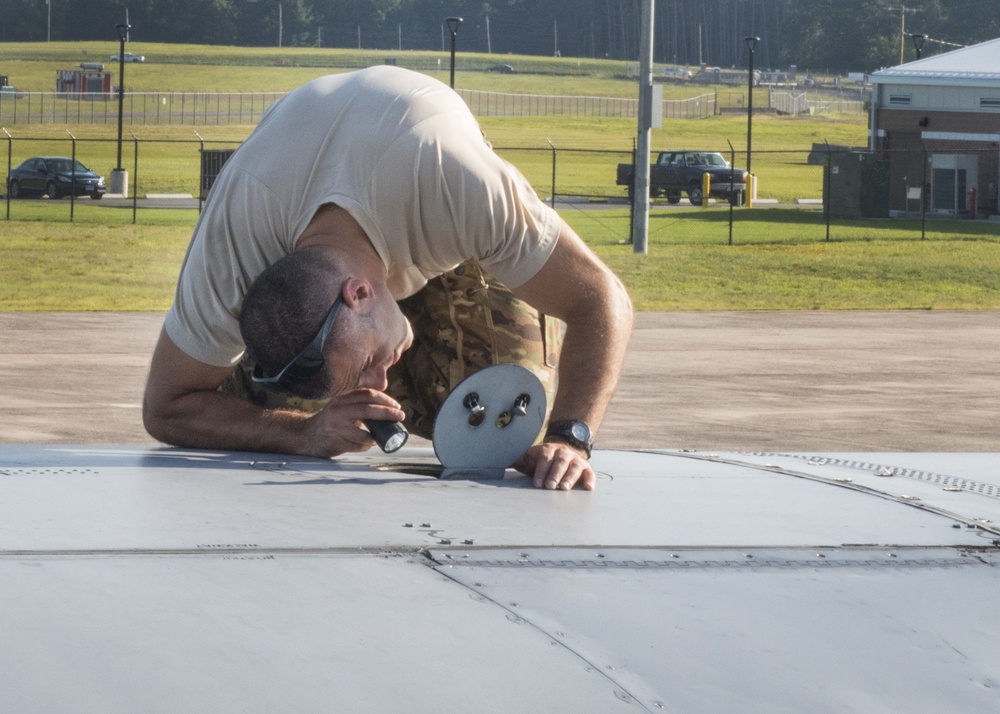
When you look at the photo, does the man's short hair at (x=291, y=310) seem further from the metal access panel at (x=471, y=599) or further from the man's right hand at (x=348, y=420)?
the metal access panel at (x=471, y=599)

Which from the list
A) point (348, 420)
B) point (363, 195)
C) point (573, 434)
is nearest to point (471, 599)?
point (348, 420)

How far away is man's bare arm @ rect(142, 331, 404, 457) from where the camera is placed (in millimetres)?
2889

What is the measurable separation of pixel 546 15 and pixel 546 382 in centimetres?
16490

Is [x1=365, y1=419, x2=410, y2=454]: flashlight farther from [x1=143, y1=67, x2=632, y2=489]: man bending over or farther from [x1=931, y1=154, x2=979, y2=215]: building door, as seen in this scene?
[x1=931, y1=154, x2=979, y2=215]: building door

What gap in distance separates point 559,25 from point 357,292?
543 ft

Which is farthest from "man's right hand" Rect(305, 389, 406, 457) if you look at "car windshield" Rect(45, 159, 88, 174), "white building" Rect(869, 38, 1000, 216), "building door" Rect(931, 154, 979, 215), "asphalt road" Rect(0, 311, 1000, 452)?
"car windshield" Rect(45, 159, 88, 174)

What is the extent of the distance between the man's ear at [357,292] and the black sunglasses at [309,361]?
1 centimetres

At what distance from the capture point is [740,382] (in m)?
11.2

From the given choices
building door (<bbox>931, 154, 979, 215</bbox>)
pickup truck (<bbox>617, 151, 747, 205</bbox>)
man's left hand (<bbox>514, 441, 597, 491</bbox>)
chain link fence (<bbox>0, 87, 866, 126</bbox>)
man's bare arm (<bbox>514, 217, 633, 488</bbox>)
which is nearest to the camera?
man's left hand (<bbox>514, 441, 597, 491</bbox>)

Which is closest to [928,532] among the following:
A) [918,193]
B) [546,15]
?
[918,193]

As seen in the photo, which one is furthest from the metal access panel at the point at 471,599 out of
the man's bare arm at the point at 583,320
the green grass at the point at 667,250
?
the green grass at the point at 667,250

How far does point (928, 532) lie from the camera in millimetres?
2096

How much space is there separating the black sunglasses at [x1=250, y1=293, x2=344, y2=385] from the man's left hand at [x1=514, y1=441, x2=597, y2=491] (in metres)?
Result: 0.50

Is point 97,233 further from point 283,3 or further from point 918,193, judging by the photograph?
point 283,3
